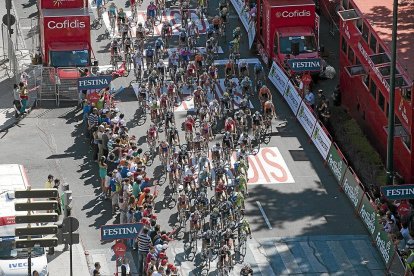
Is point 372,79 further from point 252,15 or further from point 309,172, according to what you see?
point 252,15

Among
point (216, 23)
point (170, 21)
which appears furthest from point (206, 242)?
point (170, 21)

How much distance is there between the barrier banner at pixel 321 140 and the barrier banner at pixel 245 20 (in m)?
12.3

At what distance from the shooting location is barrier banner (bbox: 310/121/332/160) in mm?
61141

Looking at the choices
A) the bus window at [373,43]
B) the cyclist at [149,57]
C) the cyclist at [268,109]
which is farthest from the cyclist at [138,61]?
the bus window at [373,43]

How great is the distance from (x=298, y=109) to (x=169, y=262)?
48.8 ft

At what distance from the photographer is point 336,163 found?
59750 millimetres

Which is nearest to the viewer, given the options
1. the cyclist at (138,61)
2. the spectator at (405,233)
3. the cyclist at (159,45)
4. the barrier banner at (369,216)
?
the spectator at (405,233)

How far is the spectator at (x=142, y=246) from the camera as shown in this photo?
2048 inches

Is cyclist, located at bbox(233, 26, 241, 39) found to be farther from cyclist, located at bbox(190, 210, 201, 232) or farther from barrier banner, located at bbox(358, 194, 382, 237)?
cyclist, located at bbox(190, 210, 201, 232)

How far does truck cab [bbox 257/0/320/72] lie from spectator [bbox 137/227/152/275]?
19.5 metres

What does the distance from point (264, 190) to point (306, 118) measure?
6.19 m

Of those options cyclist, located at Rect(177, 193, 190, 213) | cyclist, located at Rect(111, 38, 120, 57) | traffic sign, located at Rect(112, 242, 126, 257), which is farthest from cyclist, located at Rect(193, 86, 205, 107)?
traffic sign, located at Rect(112, 242, 126, 257)

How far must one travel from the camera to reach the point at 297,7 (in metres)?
70.2

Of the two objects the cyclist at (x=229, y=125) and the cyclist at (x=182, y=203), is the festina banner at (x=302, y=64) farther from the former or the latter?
the cyclist at (x=182, y=203)
